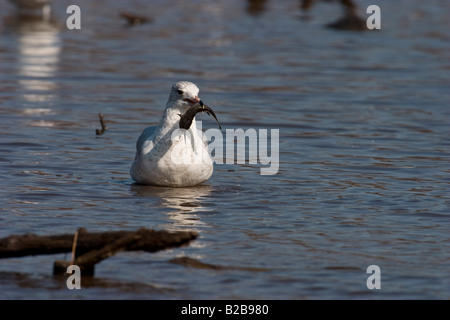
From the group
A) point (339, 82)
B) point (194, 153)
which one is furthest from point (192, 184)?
point (339, 82)

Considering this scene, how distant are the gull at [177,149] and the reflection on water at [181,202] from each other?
122 mm

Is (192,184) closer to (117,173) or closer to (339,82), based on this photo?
(117,173)

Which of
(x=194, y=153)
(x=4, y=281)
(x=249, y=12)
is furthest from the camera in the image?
(x=249, y=12)

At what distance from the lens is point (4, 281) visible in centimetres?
796

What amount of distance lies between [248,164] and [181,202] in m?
2.79

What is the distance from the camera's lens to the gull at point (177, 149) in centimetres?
1134

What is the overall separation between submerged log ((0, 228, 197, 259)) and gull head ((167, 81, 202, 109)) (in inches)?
155

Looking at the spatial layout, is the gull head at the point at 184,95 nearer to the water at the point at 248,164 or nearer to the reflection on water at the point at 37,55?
the water at the point at 248,164

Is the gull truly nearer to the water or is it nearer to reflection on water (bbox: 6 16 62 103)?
the water

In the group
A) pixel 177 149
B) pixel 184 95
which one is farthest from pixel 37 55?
pixel 177 149

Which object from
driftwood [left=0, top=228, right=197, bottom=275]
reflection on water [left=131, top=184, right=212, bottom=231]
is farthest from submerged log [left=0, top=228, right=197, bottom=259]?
reflection on water [left=131, top=184, right=212, bottom=231]

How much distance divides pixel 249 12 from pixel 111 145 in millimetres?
24151

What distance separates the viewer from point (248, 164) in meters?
13.6

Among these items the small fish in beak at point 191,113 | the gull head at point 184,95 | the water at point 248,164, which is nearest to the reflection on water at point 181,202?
the water at point 248,164
